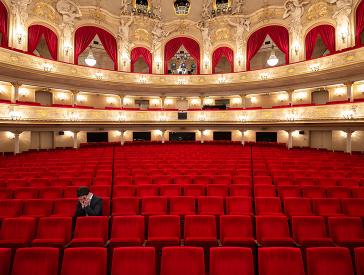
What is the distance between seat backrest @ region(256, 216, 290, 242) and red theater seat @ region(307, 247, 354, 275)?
0.82 meters

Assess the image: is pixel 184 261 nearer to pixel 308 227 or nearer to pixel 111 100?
pixel 308 227

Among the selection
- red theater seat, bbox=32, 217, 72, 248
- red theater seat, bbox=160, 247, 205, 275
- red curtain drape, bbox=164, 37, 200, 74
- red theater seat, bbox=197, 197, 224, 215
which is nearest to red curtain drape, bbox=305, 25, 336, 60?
red curtain drape, bbox=164, 37, 200, 74

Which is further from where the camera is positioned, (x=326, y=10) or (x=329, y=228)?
(x=326, y=10)

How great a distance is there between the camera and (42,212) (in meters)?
3.86

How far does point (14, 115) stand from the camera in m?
11.4

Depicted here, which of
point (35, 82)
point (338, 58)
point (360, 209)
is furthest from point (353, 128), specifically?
point (35, 82)

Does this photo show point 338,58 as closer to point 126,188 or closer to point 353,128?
point 353,128

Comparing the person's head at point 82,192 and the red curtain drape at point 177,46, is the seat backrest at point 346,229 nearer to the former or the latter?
the person's head at point 82,192

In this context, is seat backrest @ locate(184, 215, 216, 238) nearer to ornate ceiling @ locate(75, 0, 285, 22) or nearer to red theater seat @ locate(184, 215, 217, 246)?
red theater seat @ locate(184, 215, 217, 246)

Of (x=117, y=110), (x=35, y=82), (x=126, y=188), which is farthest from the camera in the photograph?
(x=117, y=110)

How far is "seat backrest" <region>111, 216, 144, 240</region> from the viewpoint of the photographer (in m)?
3.11

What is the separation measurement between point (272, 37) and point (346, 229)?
16.7 metres

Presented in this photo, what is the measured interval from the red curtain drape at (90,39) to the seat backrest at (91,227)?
604 inches

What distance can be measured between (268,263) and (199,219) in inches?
44.3
